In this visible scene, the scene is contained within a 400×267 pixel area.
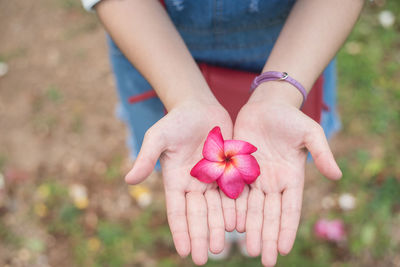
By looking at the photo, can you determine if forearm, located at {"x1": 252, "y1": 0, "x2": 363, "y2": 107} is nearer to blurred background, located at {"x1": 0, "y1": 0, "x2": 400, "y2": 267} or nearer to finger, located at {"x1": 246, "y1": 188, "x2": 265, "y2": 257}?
finger, located at {"x1": 246, "y1": 188, "x2": 265, "y2": 257}

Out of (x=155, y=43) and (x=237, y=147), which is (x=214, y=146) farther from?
(x=155, y=43)

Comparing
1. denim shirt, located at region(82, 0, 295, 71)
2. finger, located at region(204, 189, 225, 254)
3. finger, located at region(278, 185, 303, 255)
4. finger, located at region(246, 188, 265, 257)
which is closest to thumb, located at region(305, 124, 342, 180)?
finger, located at region(278, 185, 303, 255)

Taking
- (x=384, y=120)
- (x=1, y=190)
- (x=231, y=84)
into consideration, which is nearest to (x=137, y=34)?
(x=231, y=84)

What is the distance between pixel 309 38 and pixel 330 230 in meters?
1.36

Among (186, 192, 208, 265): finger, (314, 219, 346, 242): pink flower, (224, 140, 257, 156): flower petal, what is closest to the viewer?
(186, 192, 208, 265): finger

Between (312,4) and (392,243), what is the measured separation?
1646mm

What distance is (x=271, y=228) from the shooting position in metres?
1.31

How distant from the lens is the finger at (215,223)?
1302 mm

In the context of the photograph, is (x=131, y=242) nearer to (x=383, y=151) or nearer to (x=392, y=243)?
(x=392, y=243)

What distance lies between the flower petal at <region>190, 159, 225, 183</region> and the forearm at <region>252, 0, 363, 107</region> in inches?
13.4

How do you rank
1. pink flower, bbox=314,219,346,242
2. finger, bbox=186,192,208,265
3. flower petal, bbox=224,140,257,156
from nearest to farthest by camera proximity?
finger, bbox=186,192,208,265 < flower petal, bbox=224,140,257,156 < pink flower, bbox=314,219,346,242

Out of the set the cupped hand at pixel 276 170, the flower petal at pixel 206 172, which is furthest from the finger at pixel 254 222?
the flower petal at pixel 206 172

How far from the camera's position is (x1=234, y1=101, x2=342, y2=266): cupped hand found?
1.29 metres

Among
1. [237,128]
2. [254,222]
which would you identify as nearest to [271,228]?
[254,222]
